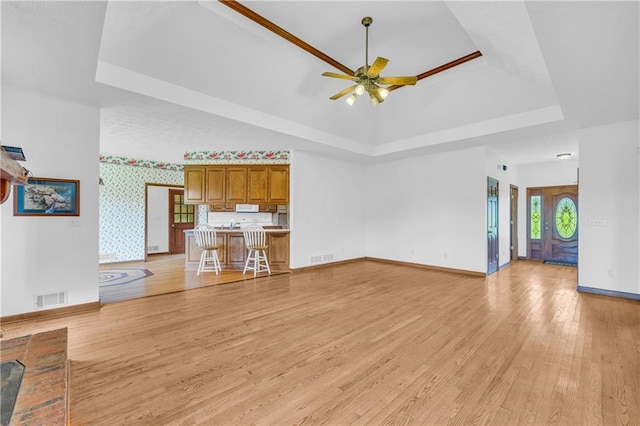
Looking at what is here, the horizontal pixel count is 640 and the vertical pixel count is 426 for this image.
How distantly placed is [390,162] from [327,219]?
2231 mm

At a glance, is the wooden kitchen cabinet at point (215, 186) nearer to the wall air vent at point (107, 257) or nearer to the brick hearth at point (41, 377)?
the wall air vent at point (107, 257)

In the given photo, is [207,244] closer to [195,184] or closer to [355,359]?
[195,184]

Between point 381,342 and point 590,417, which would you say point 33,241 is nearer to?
point 381,342

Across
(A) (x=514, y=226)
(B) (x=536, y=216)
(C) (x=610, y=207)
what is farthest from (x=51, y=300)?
(B) (x=536, y=216)

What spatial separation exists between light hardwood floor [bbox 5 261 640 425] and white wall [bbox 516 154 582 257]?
12.4 feet

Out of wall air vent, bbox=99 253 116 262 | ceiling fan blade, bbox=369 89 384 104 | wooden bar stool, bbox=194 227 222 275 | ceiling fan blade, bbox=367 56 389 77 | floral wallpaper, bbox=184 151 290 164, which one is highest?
ceiling fan blade, bbox=367 56 389 77

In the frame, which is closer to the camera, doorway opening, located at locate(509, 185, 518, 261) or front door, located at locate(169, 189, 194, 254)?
doorway opening, located at locate(509, 185, 518, 261)

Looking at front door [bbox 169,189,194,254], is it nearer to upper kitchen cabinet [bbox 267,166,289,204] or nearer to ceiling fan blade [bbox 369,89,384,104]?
upper kitchen cabinet [bbox 267,166,289,204]

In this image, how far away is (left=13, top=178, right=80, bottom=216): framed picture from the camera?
324cm

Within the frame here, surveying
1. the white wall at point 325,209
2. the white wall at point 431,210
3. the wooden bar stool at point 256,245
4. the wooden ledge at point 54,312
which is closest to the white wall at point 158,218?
the wooden bar stool at point 256,245

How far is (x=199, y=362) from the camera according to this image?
235 cm

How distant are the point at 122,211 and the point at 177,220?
1.63m

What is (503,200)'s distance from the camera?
6551 millimetres

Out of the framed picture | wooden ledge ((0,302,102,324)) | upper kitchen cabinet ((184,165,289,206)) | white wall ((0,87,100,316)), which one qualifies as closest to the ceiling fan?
upper kitchen cabinet ((184,165,289,206))
